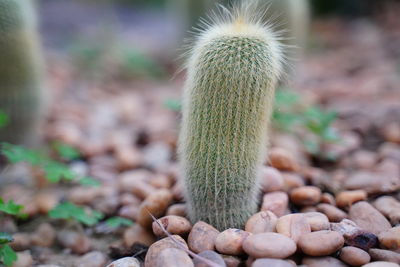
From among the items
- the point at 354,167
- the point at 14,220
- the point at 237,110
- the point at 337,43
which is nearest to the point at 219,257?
the point at 237,110

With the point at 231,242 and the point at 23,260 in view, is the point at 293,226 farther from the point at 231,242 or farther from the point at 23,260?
the point at 23,260

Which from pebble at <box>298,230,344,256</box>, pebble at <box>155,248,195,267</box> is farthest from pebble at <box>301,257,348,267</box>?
pebble at <box>155,248,195,267</box>

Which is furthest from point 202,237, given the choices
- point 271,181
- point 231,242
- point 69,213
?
point 69,213

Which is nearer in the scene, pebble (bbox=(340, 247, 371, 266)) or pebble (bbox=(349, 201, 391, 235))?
pebble (bbox=(340, 247, 371, 266))

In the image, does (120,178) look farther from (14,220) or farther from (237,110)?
(237,110)

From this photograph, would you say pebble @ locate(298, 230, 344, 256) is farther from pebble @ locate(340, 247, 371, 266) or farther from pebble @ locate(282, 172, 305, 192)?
pebble @ locate(282, 172, 305, 192)

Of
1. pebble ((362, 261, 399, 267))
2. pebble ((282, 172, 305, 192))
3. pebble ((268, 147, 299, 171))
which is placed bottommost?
pebble ((362, 261, 399, 267))
